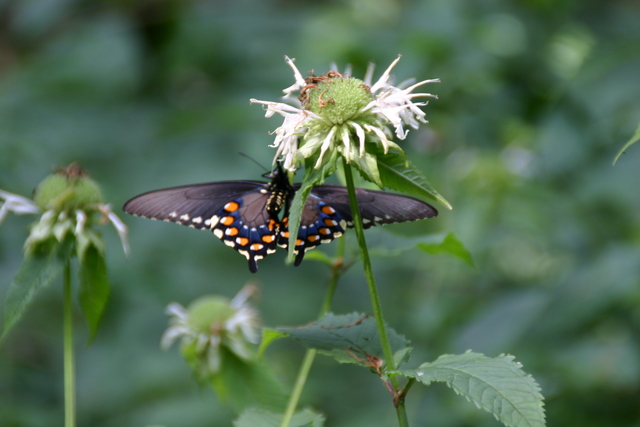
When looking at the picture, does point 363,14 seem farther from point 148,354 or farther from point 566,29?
point 148,354

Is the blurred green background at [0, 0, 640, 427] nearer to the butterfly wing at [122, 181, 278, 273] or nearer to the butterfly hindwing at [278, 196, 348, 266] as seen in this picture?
the butterfly wing at [122, 181, 278, 273]

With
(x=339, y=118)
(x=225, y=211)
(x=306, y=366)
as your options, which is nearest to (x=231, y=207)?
(x=225, y=211)

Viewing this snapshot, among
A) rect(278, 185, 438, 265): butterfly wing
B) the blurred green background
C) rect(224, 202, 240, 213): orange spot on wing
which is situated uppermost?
the blurred green background

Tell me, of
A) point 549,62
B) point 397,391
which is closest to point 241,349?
point 397,391

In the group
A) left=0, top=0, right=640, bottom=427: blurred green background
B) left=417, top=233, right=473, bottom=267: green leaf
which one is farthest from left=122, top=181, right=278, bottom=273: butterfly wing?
left=0, top=0, right=640, bottom=427: blurred green background

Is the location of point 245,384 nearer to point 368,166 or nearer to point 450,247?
point 450,247

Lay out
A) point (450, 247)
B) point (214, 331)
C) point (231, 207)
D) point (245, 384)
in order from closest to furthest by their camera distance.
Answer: point (450, 247), point (231, 207), point (245, 384), point (214, 331)
